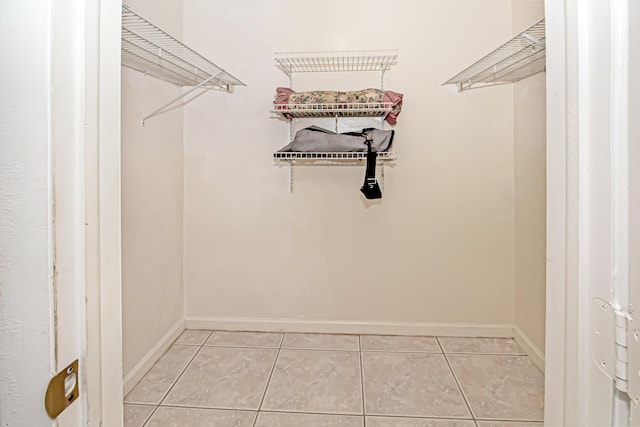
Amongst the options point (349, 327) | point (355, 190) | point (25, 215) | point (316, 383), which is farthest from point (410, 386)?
point (25, 215)

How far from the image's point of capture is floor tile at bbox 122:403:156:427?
59.6 inches

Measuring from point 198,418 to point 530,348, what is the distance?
1759 millimetres

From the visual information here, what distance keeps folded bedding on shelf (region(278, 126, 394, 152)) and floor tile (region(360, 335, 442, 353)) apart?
1.16 meters

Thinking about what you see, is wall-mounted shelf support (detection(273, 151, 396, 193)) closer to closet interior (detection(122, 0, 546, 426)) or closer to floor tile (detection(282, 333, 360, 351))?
closet interior (detection(122, 0, 546, 426))

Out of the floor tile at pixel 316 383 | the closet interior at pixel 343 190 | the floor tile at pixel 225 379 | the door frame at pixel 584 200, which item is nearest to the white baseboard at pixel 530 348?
the closet interior at pixel 343 190

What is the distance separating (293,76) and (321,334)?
1.66 metres

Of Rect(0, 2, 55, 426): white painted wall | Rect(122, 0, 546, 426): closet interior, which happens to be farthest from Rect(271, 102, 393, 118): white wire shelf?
Rect(0, 2, 55, 426): white painted wall

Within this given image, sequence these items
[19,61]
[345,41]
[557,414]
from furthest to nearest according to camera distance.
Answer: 1. [345,41]
2. [557,414]
3. [19,61]

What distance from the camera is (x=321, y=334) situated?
91.5 inches

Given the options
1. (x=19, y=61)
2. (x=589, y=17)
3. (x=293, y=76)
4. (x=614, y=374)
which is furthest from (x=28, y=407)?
(x=293, y=76)

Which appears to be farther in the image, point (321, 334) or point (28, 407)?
point (321, 334)

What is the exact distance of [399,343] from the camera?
2.20 meters

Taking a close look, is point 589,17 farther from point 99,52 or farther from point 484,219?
point 484,219

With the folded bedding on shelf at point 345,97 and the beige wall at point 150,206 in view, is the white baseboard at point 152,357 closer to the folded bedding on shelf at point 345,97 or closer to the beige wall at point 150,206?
the beige wall at point 150,206
